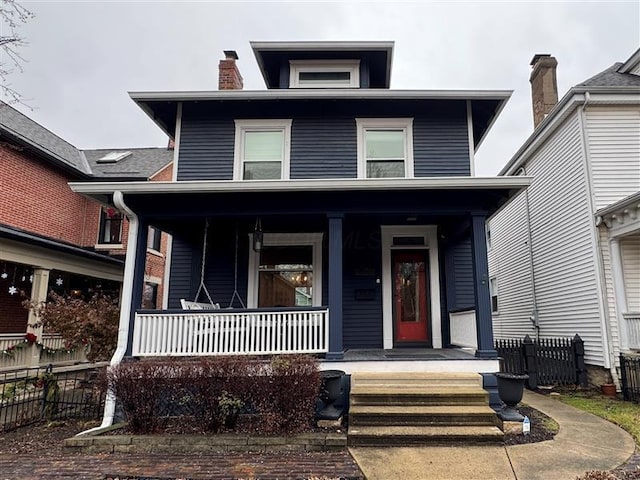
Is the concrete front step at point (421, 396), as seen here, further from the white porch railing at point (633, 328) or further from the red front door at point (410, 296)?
the white porch railing at point (633, 328)

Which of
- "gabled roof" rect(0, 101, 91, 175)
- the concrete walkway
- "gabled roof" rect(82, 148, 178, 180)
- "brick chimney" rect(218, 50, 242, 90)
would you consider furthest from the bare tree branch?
"gabled roof" rect(82, 148, 178, 180)

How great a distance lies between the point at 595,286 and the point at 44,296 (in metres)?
13.0

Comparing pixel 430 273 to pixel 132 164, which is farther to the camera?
pixel 132 164

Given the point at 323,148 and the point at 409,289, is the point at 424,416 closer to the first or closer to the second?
the point at 409,289

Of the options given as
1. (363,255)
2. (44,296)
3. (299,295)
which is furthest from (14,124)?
(363,255)

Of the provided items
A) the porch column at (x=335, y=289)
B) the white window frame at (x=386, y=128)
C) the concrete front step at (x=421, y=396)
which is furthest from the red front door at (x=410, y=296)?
the concrete front step at (x=421, y=396)

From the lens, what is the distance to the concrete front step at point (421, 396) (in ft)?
18.4

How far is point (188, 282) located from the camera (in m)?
8.83

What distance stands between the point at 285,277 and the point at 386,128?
13.0 ft

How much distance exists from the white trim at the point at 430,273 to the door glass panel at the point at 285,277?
162 centimetres

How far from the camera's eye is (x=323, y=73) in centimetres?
1002

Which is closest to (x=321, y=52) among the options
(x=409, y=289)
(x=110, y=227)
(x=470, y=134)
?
(x=470, y=134)

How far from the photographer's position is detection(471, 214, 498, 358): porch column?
246 inches

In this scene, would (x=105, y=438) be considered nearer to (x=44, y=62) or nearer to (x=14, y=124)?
(x=44, y=62)
